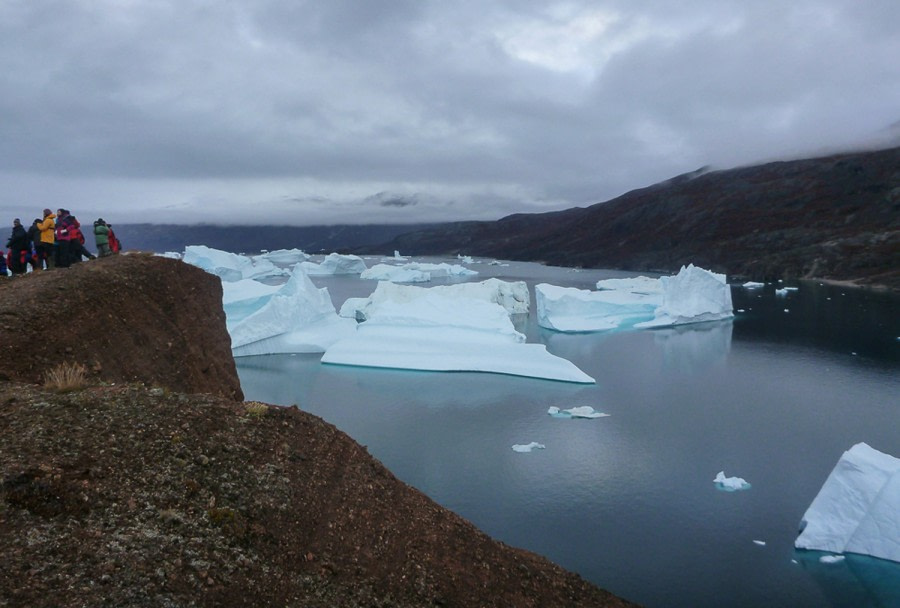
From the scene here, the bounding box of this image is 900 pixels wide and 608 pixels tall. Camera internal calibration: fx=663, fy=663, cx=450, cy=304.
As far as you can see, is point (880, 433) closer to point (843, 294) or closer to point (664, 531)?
point (664, 531)

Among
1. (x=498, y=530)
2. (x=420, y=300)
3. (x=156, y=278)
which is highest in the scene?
(x=156, y=278)

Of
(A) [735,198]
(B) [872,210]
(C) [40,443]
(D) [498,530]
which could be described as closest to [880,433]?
(D) [498,530]

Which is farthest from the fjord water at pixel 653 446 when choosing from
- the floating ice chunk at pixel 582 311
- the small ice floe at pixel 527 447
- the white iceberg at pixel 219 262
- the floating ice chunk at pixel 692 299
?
the white iceberg at pixel 219 262

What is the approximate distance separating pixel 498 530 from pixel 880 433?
23.1 ft

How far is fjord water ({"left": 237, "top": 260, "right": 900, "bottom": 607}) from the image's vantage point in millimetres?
6355

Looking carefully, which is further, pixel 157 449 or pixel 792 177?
pixel 792 177

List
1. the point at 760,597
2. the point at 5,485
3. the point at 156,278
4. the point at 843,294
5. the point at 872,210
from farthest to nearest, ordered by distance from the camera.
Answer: the point at 872,210 → the point at 843,294 → the point at 156,278 → the point at 760,597 → the point at 5,485

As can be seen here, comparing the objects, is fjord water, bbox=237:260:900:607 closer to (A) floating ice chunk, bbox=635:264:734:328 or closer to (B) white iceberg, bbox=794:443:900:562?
(B) white iceberg, bbox=794:443:900:562

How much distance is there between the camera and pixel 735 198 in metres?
58.5

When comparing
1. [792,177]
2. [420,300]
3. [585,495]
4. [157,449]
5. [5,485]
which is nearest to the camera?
[5,485]

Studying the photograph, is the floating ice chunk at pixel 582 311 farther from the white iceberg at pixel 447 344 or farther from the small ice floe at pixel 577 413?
the small ice floe at pixel 577 413

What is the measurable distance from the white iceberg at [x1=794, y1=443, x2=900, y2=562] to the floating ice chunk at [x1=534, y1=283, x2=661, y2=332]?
1433 cm

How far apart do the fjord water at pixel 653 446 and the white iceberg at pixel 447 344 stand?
0.43 meters

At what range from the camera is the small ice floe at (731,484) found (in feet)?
26.8
